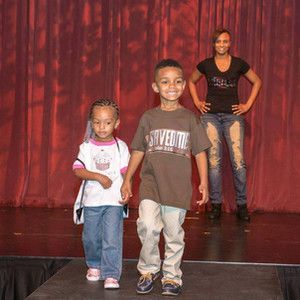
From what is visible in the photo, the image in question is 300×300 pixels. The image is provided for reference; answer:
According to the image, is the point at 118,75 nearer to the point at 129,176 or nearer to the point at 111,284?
the point at 129,176

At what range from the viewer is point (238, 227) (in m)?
5.22

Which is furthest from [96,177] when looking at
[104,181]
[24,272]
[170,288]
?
[24,272]

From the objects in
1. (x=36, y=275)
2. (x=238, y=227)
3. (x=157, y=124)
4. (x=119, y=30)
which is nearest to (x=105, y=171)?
(x=157, y=124)

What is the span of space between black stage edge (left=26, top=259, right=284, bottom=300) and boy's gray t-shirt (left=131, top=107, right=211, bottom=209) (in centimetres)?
41

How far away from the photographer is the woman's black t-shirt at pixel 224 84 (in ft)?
17.8

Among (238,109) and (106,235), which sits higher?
(238,109)

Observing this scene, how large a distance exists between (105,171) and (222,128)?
218cm

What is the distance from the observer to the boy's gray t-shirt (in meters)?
3.39

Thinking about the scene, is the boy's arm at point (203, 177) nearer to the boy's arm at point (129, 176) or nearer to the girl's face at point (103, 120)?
the boy's arm at point (129, 176)

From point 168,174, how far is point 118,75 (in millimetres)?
2959

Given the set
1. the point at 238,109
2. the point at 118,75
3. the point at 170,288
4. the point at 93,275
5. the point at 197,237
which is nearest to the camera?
the point at 170,288

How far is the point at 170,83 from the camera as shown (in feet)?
11.1

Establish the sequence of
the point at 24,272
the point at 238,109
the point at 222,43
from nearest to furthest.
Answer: the point at 24,272 → the point at 222,43 → the point at 238,109

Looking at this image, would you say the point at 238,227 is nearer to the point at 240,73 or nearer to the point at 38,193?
the point at 240,73
